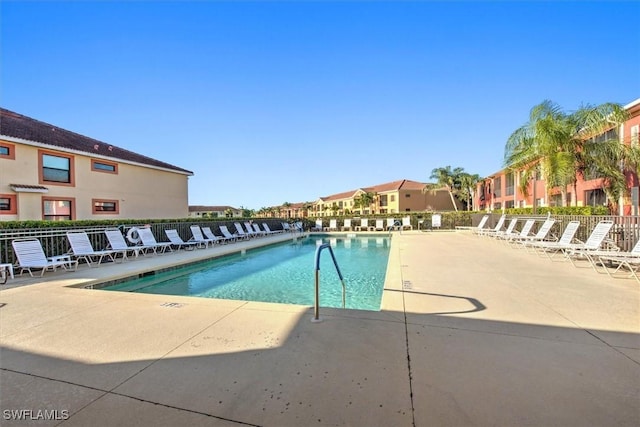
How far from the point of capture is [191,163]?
28.4 meters

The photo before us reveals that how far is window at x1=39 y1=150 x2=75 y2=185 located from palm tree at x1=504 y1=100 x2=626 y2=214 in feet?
76.1

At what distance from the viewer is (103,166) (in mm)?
18703

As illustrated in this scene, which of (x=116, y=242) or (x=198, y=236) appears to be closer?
(x=116, y=242)

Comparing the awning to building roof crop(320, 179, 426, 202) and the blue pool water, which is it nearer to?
the blue pool water

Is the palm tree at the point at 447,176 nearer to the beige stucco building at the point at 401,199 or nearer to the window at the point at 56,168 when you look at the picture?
the beige stucco building at the point at 401,199

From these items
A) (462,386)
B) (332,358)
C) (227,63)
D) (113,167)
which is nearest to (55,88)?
(113,167)

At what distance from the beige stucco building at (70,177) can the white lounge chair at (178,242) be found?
8359 millimetres

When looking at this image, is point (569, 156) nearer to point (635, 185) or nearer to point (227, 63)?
point (635, 185)

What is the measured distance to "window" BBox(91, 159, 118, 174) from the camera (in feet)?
59.7

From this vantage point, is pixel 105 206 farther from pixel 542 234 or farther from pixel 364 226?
pixel 542 234

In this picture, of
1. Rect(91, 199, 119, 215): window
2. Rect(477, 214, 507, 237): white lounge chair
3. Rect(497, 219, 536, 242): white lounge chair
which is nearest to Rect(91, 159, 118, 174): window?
Rect(91, 199, 119, 215): window

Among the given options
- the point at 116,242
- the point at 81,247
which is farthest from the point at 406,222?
the point at 81,247

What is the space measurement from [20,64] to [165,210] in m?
12.5

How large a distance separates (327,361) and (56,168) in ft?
66.0
